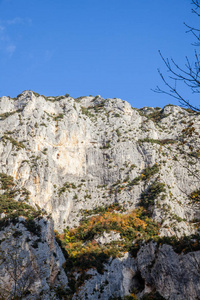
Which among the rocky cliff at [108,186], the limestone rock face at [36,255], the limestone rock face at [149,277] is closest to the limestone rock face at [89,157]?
the rocky cliff at [108,186]

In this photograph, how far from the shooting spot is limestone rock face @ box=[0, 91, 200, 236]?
138 ft

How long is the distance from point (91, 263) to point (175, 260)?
33.6 ft

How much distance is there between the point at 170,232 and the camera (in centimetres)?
3509

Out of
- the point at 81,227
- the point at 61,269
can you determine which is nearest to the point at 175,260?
the point at 61,269

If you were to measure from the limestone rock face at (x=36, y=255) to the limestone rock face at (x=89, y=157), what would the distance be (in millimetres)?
11480

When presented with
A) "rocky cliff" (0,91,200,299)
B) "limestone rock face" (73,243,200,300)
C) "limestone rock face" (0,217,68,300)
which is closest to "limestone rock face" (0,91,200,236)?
"rocky cliff" (0,91,200,299)

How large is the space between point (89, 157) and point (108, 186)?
9.28 meters

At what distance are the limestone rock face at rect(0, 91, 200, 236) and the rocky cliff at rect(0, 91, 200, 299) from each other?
22 cm

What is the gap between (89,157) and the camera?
54.8 meters

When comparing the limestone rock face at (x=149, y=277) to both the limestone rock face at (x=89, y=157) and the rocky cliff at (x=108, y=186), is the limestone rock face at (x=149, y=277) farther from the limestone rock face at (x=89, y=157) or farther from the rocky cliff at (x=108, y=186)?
the limestone rock face at (x=89, y=157)

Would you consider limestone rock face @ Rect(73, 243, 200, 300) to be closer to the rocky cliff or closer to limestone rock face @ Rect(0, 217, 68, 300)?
the rocky cliff

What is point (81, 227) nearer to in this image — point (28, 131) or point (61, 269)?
point (61, 269)

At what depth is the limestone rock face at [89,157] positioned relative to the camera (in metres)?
42.1

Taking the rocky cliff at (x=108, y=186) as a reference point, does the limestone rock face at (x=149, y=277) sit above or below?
below
